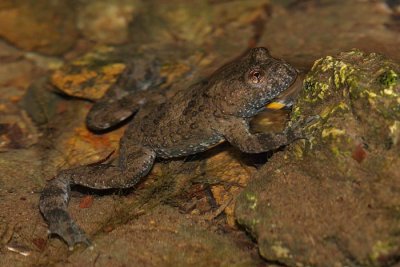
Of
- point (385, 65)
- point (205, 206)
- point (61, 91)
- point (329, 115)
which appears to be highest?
point (385, 65)

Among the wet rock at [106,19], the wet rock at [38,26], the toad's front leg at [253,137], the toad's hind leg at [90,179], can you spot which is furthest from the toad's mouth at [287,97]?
the wet rock at [38,26]

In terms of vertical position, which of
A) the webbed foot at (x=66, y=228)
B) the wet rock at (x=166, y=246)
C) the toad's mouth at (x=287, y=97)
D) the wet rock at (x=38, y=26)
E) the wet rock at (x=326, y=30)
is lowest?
the wet rock at (x=166, y=246)

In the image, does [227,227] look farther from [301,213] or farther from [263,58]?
[263,58]

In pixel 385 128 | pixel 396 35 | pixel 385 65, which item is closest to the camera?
pixel 385 128

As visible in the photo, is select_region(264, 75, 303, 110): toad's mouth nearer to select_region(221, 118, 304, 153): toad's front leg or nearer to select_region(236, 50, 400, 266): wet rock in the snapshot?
select_region(221, 118, 304, 153): toad's front leg

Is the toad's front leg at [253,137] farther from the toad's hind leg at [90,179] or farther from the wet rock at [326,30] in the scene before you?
the wet rock at [326,30]

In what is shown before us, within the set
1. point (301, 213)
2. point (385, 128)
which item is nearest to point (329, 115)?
point (385, 128)

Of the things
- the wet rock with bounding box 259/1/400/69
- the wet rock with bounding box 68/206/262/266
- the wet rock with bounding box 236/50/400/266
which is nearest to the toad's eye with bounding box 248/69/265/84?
the wet rock with bounding box 236/50/400/266
